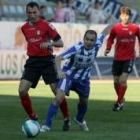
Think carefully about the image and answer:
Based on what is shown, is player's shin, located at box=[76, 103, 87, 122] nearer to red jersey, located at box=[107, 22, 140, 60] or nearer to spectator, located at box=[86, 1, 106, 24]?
red jersey, located at box=[107, 22, 140, 60]

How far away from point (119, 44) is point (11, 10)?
1459 cm

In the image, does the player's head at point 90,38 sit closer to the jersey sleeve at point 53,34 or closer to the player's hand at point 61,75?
the jersey sleeve at point 53,34

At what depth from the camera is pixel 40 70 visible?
1278 centimetres

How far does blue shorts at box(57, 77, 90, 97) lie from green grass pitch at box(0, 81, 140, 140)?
653 millimetres

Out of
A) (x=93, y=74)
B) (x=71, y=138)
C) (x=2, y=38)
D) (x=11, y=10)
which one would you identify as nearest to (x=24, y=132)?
(x=71, y=138)

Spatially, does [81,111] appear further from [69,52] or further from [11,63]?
[11,63]

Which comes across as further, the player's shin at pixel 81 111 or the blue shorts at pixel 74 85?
the player's shin at pixel 81 111

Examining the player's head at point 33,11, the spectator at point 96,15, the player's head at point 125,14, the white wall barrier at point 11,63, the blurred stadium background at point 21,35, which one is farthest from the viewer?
the spectator at point 96,15

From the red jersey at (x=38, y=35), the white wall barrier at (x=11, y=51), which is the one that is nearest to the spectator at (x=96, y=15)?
the white wall barrier at (x=11, y=51)

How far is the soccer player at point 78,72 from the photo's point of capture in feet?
38.9

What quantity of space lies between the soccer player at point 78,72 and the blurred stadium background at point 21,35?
13.5m

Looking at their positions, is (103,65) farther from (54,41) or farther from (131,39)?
(54,41)

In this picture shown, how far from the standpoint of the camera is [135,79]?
28.2 m

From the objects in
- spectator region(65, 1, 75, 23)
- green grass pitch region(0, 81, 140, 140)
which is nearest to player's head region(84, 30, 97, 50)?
green grass pitch region(0, 81, 140, 140)
